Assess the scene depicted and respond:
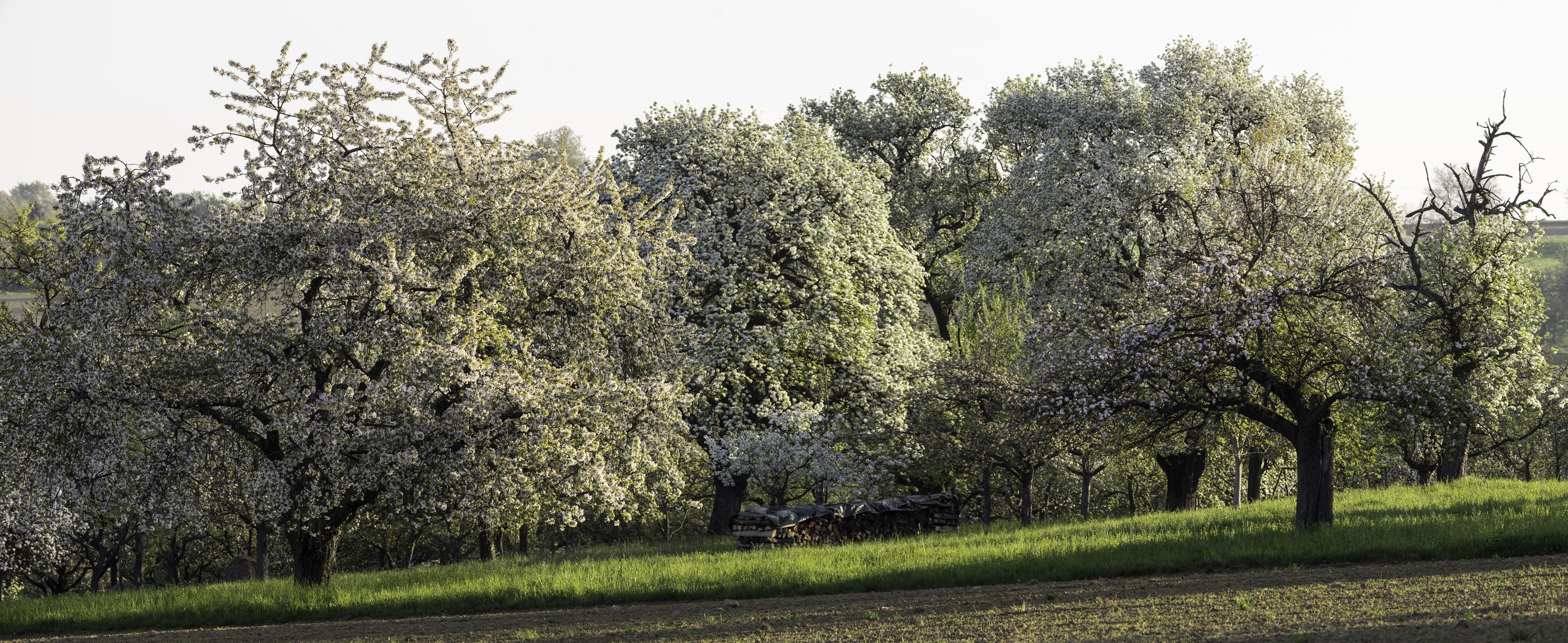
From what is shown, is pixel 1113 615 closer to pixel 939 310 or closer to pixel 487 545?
pixel 487 545

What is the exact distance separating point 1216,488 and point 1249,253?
33737 millimetres

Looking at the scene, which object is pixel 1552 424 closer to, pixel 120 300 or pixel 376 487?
pixel 376 487

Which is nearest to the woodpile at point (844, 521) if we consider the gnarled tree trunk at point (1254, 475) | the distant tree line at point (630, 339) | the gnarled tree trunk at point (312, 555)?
the distant tree line at point (630, 339)

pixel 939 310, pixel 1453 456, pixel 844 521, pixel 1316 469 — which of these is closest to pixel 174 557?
pixel 844 521

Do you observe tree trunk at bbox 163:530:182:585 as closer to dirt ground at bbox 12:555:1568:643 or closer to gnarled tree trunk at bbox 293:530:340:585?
gnarled tree trunk at bbox 293:530:340:585

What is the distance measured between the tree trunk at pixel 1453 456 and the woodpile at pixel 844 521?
661 inches

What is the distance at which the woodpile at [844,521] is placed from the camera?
30953mm

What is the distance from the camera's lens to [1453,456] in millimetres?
40594

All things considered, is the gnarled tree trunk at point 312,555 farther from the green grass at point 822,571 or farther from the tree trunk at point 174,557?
the tree trunk at point 174,557


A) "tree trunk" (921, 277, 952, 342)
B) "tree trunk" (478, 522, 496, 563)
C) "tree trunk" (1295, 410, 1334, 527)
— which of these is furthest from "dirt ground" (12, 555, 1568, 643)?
"tree trunk" (921, 277, 952, 342)

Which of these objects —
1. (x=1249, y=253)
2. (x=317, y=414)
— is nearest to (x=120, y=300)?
(x=317, y=414)

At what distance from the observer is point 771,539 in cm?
3067

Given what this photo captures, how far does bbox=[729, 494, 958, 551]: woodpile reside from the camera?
3095 centimetres

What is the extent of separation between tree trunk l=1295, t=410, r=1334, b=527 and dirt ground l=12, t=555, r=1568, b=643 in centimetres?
398
